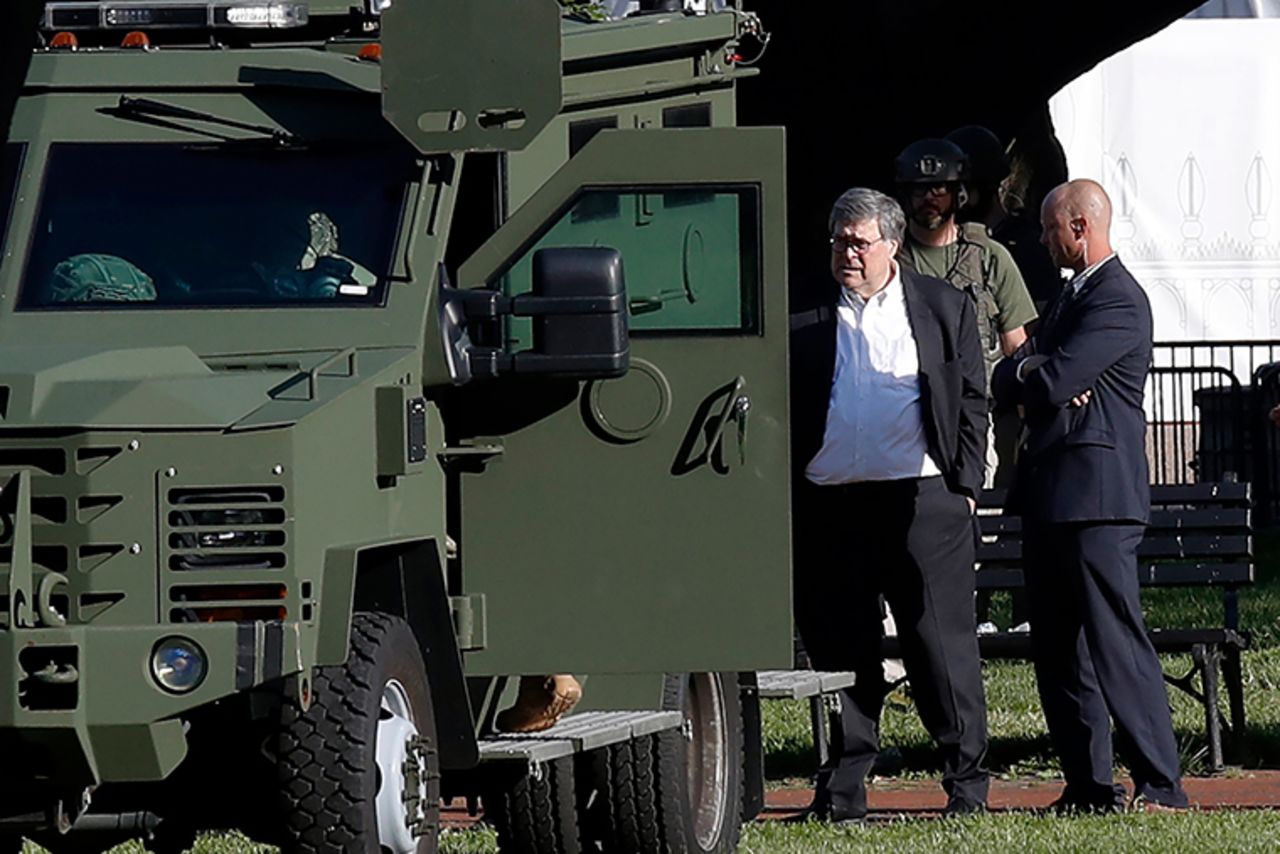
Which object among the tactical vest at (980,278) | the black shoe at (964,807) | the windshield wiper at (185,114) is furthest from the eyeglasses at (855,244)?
the windshield wiper at (185,114)

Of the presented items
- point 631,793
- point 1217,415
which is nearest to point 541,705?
point 631,793

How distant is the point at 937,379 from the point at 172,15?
283cm

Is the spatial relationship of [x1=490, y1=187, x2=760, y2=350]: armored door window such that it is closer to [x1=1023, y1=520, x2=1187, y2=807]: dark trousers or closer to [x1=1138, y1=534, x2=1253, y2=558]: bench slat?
[x1=1023, y1=520, x2=1187, y2=807]: dark trousers

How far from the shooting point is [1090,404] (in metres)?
9.95

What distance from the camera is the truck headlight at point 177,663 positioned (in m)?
6.62

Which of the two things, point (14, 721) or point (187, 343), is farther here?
point (187, 343)

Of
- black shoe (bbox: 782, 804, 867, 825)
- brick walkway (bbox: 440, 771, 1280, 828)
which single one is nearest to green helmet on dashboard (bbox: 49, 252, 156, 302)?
brick walkway (bbox: 440, 771, 1280, 828)

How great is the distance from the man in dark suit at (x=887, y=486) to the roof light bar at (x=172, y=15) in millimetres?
2200

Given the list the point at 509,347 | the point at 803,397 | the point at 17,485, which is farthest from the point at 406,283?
the point at 803,397

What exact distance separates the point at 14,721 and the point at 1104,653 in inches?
175

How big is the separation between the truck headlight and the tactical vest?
5235 millimetres

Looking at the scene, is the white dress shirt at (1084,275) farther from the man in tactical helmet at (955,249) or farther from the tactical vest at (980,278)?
the tactical vest at (980,278)

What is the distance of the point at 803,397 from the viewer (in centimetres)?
1022

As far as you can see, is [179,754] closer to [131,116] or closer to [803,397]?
[131,116]
